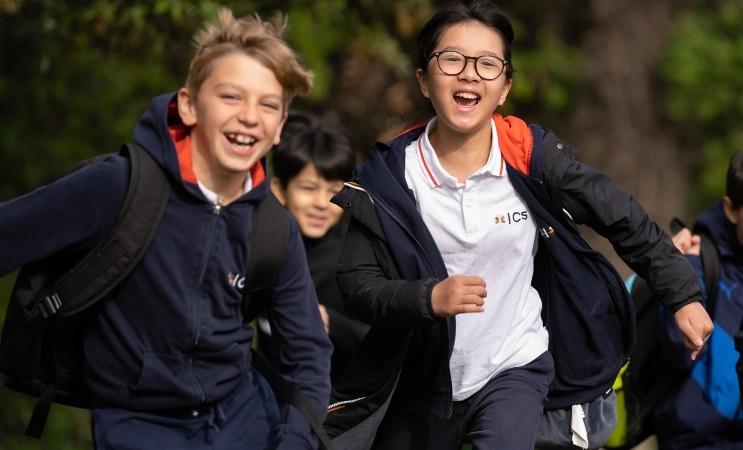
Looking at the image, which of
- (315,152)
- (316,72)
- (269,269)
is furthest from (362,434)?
(316,72)

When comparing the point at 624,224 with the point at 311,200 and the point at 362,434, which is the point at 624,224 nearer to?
the point at 362,434

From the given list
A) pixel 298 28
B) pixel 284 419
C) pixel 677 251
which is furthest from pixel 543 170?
pixel 298 28

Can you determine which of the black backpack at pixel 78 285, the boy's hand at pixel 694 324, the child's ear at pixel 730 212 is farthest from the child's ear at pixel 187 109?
the child's ear at pixel 730 212

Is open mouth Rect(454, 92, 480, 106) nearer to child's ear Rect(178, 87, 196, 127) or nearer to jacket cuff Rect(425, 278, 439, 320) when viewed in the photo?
jacket cuff Rect(425, 278, 439, 320)

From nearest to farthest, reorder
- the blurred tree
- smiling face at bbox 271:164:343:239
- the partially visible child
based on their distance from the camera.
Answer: the partially visible child → smiling face at bbox 271:164:343:239 → the blurred tree

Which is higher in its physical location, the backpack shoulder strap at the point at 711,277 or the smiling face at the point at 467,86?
the smiling face at the point at 467,86

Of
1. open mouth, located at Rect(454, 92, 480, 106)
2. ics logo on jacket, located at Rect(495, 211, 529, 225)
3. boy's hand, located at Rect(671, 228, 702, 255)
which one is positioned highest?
open mouth, located at Rect(454, 92, 480, 106)

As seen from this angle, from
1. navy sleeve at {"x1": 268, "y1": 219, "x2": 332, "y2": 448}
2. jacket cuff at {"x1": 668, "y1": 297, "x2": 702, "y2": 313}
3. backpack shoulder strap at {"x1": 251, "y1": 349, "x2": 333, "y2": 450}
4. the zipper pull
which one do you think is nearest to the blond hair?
the zipper pull

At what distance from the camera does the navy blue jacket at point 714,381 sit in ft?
19.2

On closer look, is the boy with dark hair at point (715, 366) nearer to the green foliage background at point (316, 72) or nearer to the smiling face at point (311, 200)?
the green foliage background at point (316, 72)

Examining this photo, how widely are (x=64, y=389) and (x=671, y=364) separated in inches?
103

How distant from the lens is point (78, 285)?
13.6 feet

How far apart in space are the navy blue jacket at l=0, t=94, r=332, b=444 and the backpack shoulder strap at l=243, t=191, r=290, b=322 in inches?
1.1

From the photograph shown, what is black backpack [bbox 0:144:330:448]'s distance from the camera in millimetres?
4160
